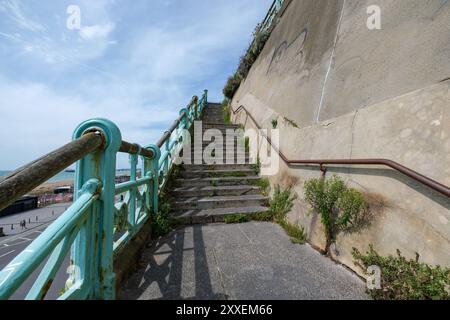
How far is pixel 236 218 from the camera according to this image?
355 cm

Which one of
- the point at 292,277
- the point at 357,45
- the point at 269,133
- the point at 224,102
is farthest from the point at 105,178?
the point at 224,102

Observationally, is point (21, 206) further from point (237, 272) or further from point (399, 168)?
point (399, 168)

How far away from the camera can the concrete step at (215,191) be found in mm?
4062

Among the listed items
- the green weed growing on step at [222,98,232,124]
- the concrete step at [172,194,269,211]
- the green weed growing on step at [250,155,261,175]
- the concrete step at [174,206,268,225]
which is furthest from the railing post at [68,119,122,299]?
the green weed growing on step at [222,98,232,124]

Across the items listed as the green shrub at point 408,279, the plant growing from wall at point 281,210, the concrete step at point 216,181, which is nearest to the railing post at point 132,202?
Result: the concrete step at point 216,181

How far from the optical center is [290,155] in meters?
3.67

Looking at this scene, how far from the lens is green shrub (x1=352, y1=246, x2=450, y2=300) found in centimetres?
141

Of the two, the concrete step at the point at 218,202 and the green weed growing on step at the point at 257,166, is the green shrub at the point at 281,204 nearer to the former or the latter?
the concrete step at the point at 218,202

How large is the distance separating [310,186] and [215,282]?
1689mm

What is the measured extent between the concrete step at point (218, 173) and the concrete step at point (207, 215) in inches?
47.8

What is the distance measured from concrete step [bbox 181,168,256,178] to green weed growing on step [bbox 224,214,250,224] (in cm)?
146

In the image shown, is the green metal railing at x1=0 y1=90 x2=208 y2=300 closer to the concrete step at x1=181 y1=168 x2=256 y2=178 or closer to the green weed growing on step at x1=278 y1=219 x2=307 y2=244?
the green weed growing on step at x1=278 y1=219 x2=307 y2=244

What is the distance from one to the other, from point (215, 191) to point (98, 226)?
9.84 feet
